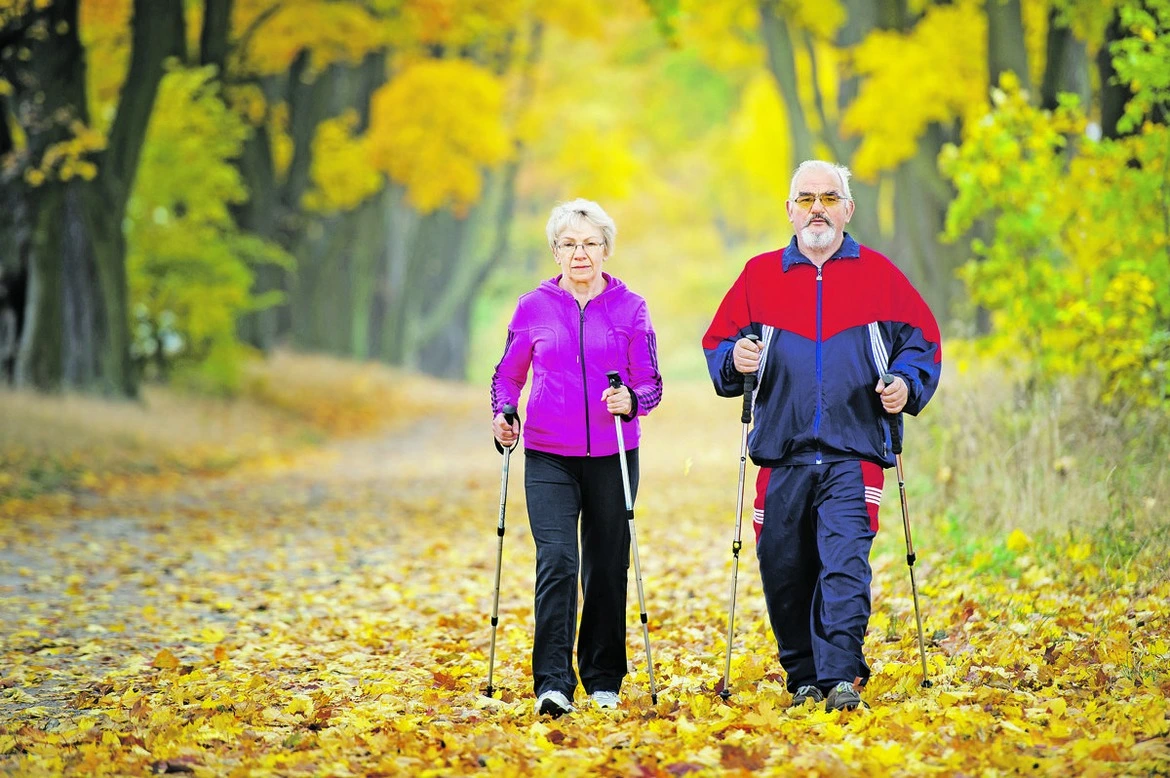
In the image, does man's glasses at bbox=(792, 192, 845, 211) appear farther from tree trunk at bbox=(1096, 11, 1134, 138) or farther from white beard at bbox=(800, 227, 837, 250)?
tree trunk at bbox=(1096, 11, 1134, 138)

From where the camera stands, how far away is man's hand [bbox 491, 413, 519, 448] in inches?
232

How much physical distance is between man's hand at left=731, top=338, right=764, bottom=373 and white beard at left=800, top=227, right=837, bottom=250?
1.35 ft

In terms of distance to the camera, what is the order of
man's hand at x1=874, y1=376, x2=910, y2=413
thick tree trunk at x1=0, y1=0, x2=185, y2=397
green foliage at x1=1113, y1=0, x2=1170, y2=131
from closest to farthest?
man's hand at x1=874, y1=376, x2=910, y2=413
green foliage at x1=1113, y1=0, x2=1170, y2=131
thick tree trunk at x1=0, y1=0, x2=185, y2=397

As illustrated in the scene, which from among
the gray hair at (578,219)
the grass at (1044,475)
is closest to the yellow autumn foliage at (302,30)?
the grass at (1044,475)

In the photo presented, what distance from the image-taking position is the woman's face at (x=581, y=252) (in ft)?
19.0

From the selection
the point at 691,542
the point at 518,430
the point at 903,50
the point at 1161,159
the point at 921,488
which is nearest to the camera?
the point at 518,430

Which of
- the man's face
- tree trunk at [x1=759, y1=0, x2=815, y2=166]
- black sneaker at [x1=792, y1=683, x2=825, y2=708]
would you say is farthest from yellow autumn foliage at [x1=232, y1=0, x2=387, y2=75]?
black sneaker at [x1=792, y1=683, x2=825, y2=708]

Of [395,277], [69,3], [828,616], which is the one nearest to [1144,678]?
[828,616]

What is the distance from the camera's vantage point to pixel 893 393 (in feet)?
17.9

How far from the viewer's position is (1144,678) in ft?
18.4

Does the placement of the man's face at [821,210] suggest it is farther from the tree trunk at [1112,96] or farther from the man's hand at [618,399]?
the tree trunk at [1112,96]

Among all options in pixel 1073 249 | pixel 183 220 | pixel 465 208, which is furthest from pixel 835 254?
pixel 465 208

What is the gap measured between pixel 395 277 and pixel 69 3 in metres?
17.2

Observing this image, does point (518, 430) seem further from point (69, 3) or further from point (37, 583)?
→ point (69, 3)
